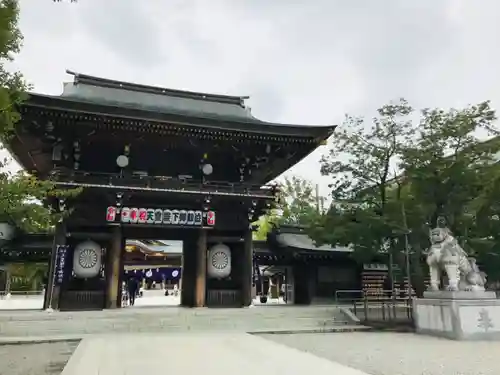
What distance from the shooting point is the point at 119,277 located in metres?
15.7

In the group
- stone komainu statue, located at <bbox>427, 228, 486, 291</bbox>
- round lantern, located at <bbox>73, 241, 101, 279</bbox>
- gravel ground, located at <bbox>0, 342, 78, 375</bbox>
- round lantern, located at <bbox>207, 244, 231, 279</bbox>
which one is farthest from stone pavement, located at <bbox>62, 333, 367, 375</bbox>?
stone komainu statue, located at <bbox>427, 228, 486, 291</bbox>

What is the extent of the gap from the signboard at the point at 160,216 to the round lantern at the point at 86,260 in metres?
1.31

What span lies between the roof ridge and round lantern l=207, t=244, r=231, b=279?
8273 millimetres

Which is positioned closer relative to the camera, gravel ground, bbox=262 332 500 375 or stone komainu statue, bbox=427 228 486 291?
gravel ground, bbox=262 332 500 375

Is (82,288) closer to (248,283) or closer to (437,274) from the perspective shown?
(248,283)

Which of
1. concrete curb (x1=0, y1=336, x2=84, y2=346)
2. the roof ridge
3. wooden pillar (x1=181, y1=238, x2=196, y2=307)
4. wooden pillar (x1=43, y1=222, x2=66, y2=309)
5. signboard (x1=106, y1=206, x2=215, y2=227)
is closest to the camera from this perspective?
concrete curb (x1=0, y1=336, x2=84, y2=346)

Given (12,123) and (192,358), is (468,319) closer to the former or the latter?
(192,358)

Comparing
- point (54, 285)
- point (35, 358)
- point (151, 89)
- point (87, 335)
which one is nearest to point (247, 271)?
point (87, 335)

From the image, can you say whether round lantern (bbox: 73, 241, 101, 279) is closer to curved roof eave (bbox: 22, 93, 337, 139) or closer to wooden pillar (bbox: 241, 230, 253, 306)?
curved roof eave (bbox: 22, 93, 337, 139)

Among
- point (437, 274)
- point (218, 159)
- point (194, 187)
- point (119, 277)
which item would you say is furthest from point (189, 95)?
point (437, 274)

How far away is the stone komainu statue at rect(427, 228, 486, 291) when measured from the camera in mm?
12406

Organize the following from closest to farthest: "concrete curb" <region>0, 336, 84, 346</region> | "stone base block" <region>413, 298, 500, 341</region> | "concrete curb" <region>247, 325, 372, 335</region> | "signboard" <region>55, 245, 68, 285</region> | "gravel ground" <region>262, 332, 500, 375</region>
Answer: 1. "gravel ground" <region>262, 332, 500, 375</region>
2. "concrete curb" <region>0, 336, 84, 346</region>
3. "stone base block" <region>413, 298, 500, 341</region>
4. "concrete curb" <region>247, 325, 372, 335</region>
5. "signboard" <region>55, 245, 68, 285</region>

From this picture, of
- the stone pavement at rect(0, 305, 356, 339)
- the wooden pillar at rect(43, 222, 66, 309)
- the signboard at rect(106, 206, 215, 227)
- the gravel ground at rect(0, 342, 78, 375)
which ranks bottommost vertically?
the gravel ground at rect(0, 342, 78, 375)

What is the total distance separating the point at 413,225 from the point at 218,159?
8.27 metres
